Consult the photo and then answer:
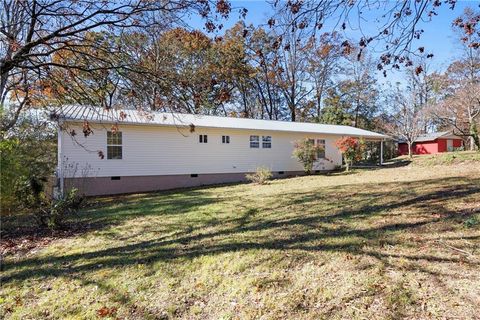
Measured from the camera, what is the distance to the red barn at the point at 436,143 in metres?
35.0

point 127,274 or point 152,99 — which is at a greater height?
point 152,99

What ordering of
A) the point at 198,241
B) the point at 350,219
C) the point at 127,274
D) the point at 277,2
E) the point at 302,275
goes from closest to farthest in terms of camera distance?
the point at 302,275 < the point at 127,274 < the point at 277,2 < the point at 198,241 < the point at 350,219

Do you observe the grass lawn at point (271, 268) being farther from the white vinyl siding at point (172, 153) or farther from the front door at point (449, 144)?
the front door at point (449, 144)

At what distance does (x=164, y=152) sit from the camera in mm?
14180

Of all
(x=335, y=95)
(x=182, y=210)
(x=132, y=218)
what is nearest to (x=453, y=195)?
(x=182, y=210)

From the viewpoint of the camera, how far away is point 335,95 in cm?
3450

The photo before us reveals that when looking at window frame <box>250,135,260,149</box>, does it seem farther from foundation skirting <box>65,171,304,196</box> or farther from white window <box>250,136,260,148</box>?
foundation skirting <box>65,171,304,196</box>

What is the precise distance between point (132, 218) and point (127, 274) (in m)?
3.53

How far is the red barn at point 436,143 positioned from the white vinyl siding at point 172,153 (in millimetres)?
24717

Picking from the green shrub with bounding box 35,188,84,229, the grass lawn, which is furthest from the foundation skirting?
the grass lawn

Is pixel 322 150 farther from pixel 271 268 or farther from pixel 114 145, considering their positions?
pixel 271 268

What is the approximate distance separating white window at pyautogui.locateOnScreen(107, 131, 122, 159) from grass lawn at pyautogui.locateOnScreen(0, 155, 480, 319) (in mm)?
7147

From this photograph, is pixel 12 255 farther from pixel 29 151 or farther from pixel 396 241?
pixel 29 151

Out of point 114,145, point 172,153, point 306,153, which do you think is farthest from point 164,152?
point 306,153
